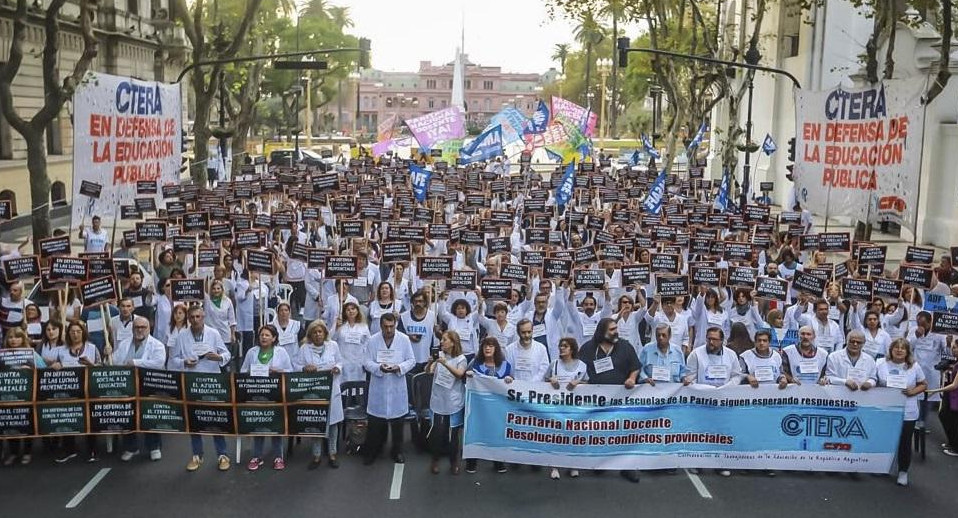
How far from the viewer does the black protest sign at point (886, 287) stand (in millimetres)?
12211

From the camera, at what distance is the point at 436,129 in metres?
30.3

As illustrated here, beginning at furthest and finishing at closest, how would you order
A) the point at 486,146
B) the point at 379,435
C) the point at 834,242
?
1. the point at 486,146
2. the point at 834,242
3. the point at 379,435

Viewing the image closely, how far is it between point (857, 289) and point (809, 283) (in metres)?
0.57

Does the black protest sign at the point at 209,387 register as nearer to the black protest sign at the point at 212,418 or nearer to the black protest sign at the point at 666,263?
the black protest sign at the point at 212,418

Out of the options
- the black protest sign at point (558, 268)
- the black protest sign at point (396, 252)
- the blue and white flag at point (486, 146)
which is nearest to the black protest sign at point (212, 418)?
the black protest sign at point (396, 252)

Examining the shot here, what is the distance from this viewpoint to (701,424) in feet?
31.5

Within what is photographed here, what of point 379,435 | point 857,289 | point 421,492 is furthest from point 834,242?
point 421,492

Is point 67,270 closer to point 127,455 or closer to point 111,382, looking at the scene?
point 111,382

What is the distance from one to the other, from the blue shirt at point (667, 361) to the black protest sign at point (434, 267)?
3.46m

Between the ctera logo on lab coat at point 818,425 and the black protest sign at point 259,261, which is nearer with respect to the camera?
the ctera logo on lab coat at point 818,425

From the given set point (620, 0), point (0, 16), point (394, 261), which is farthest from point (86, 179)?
point (620, 0)

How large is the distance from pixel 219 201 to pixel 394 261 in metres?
8.84

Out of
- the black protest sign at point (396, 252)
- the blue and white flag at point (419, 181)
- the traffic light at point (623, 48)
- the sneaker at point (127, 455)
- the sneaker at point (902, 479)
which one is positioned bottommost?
the sneaker at point (127, 455)

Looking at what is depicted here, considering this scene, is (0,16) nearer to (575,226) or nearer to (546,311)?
(575,226)
